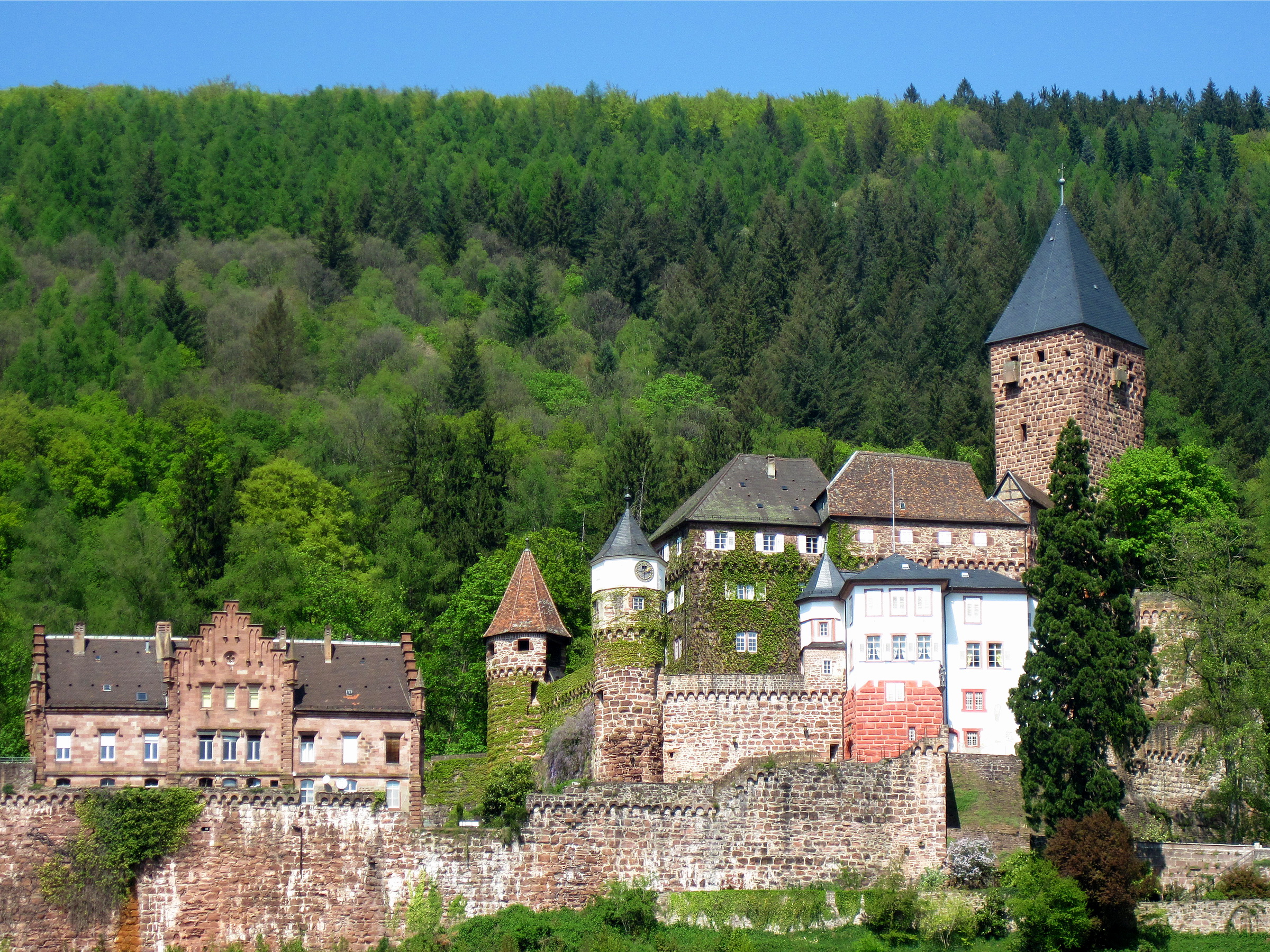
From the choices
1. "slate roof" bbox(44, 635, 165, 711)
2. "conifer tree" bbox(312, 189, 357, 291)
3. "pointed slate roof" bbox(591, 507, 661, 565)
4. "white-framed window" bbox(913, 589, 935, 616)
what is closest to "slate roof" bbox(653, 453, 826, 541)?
"pointed slate roof" bbox(591, 507, 661, 565)

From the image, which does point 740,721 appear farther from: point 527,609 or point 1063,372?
point 1063,372

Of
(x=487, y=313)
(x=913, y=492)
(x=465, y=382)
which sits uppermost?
(x=487, y=313)

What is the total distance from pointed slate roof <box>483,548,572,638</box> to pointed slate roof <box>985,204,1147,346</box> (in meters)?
21.3

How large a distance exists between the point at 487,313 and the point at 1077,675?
246 feet

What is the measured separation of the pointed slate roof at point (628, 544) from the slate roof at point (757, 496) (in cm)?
242

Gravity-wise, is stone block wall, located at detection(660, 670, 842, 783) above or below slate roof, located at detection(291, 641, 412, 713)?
below

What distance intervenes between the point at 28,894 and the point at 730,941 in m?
19.0

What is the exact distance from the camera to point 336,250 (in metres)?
125

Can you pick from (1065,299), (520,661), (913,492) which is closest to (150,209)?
(520,661)

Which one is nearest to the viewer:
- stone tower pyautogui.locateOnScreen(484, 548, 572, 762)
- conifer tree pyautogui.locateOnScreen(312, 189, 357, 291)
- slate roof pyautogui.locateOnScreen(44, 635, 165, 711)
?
slate roof pyautogui.locateOnScreen(44, 635, 165, 711)

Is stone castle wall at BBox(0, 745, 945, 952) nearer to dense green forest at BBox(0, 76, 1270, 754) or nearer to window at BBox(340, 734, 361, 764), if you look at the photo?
window at BBox(340, 734, 361, 764)

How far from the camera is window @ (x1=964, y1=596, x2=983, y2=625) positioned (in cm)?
5766

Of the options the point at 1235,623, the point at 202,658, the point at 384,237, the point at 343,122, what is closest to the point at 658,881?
the point at 202,658

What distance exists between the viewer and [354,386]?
357 ft
